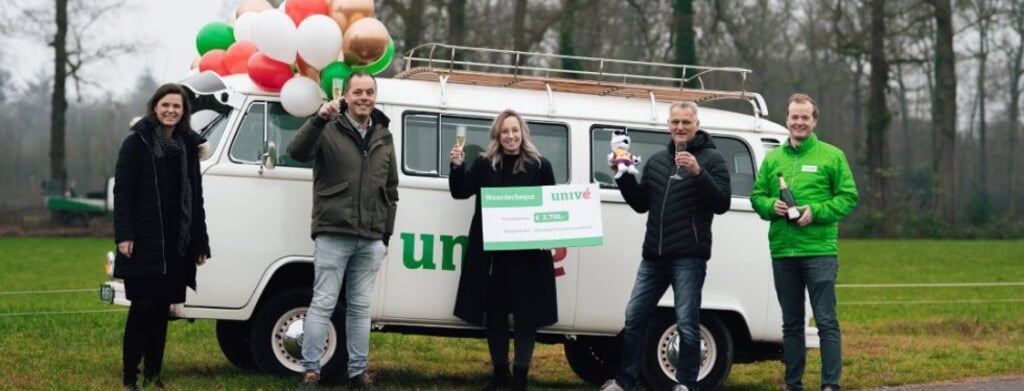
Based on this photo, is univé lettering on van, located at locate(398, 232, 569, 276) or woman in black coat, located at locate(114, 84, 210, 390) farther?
univé lettering on van, located at locate(398, 232, 569, 276)

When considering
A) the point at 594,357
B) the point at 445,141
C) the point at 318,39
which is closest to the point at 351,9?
the point at 318,39

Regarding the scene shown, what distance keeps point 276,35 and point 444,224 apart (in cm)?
180

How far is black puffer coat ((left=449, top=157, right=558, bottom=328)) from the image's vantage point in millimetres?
9305

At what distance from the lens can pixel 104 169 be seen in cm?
6888

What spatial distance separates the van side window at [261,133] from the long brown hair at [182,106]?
70cm

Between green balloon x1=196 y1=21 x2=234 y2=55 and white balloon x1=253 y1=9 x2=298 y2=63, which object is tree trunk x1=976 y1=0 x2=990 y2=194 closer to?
green balloon x1=196 y1=21 x2=234 y2=55

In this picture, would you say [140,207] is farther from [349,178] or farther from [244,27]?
[244,27]

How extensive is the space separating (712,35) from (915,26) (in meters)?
7.05

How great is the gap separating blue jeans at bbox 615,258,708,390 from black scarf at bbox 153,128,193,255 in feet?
9.93

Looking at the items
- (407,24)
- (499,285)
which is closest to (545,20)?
(407,24)

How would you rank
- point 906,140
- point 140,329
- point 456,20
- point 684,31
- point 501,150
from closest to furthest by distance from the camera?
point 140,329, point 501,150, point 456,20, point 684,31, point 906,140

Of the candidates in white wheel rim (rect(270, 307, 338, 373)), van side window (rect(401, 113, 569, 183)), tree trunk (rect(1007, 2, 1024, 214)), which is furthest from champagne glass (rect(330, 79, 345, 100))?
tree trunk (rect(1007, 2, 1024, 214))

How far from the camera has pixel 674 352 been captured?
9961 mm

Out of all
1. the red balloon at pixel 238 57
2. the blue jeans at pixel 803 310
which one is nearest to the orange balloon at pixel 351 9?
the red balloon at pixel 238 57
